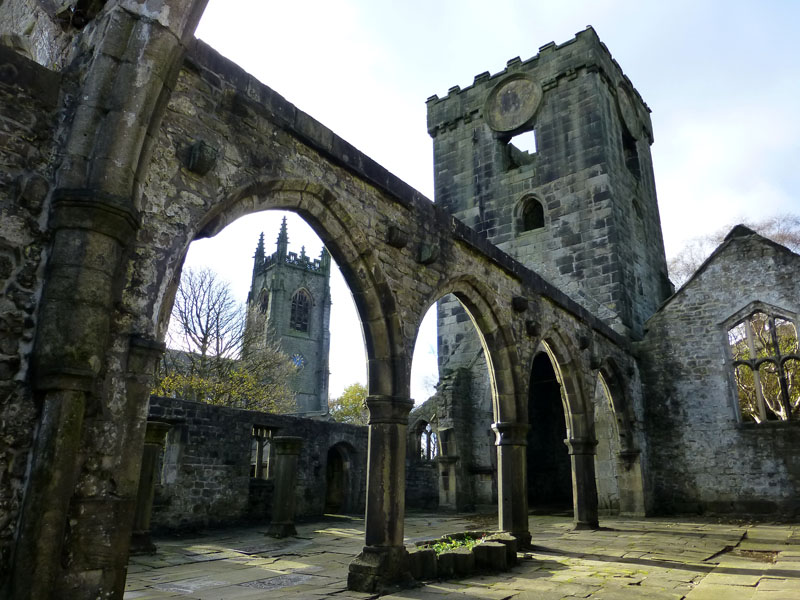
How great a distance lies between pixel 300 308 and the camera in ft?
159

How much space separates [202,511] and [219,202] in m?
8.47

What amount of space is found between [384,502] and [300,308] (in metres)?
43.5

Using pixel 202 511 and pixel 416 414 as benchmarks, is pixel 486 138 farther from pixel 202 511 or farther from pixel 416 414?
pixel 202 511

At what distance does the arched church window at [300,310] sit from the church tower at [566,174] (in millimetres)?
30555

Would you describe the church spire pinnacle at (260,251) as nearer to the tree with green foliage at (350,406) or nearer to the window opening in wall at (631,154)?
the tree with green foliage at (350,406)

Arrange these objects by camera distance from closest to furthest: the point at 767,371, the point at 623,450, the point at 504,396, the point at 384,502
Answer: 1. the point at 384,502
2. the point at 504,396
3. the point at 623,450
4. the point at 767,371

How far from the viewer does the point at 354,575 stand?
17.8 ft

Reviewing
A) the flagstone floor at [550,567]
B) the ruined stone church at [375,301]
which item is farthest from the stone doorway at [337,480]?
the flagstone floor at [550,567]

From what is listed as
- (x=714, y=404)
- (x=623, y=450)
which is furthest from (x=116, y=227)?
(x=714, y=404)

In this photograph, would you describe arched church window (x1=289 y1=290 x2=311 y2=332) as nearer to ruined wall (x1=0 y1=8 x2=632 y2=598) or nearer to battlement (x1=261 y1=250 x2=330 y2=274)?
battlement (x1=261 y1=250 x2=330 y2=274)

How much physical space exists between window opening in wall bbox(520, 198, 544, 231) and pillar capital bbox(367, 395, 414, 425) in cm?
1193

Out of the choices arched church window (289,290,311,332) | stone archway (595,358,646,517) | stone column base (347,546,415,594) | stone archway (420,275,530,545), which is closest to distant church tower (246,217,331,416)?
arched church window (289,290,311,332)

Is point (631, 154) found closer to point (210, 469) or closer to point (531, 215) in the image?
point (531, 215)

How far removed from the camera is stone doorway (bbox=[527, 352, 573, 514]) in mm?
16859
